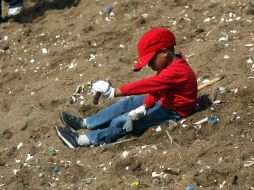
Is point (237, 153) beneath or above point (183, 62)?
beneath

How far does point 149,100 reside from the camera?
4.80 meters

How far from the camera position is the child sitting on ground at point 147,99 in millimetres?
4445

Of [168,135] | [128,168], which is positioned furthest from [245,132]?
[128,168]

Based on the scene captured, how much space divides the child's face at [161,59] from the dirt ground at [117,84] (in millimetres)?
570

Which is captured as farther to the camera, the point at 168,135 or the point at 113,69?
the point at 113,69

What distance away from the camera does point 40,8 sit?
8.05m

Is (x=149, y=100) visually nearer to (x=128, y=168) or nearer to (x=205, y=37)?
(x=128, y=168)

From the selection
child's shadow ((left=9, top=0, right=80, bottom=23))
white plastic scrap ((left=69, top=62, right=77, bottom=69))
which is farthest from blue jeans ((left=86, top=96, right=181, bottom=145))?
child's shadow ((left=9, top=0, right=80, bottom=23))

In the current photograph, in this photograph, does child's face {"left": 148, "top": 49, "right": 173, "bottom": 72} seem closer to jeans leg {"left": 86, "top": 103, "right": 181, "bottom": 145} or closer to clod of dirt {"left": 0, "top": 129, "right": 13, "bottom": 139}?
jeans leg {"left": 86, "top": 103, "right": 181, "bottom": 145}

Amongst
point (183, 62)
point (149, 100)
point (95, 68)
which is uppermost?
point (183, 62)

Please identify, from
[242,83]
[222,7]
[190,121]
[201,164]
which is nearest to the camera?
[201,164]

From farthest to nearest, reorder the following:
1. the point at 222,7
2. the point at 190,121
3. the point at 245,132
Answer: the point at 222,7 → the point at 190,121 → the point at 245,132

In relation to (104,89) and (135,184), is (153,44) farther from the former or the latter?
(135,184)

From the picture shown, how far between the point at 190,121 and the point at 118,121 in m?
0.64
